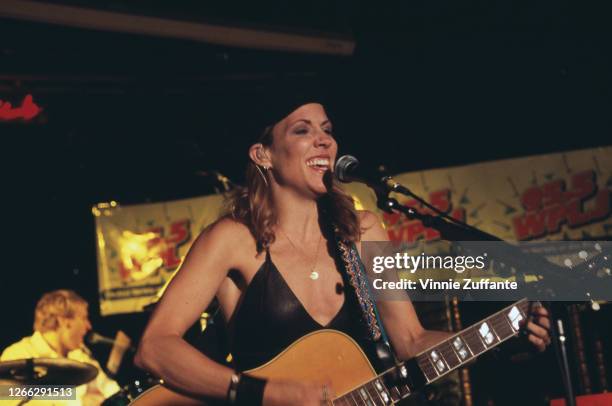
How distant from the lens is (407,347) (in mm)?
3674

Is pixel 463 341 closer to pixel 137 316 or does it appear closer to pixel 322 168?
pixel 322 168

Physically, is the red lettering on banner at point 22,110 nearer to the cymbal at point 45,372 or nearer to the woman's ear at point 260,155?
the cymbal at point 45,372

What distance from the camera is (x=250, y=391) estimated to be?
9.71ft

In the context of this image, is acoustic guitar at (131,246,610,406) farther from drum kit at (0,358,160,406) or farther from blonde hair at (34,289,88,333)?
blonde hair at (34,289,88,333)

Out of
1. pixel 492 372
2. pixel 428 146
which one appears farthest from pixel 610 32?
pixel 492 372

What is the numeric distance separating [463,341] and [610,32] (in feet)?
16.7

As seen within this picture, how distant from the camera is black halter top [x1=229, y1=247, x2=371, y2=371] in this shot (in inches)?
131

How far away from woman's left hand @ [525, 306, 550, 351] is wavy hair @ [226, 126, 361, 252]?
3.46 ft

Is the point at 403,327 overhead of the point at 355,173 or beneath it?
beneath

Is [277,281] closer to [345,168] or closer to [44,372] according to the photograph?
[345,168]

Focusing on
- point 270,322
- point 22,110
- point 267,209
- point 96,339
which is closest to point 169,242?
point 96,339

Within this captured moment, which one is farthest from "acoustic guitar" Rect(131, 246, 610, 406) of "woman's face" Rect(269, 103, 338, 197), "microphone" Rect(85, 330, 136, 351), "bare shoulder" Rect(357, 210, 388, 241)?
"microphone" Rect(85, 330, 136, 351)

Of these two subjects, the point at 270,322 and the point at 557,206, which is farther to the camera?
the point at 557,206

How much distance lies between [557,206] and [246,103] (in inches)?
135
